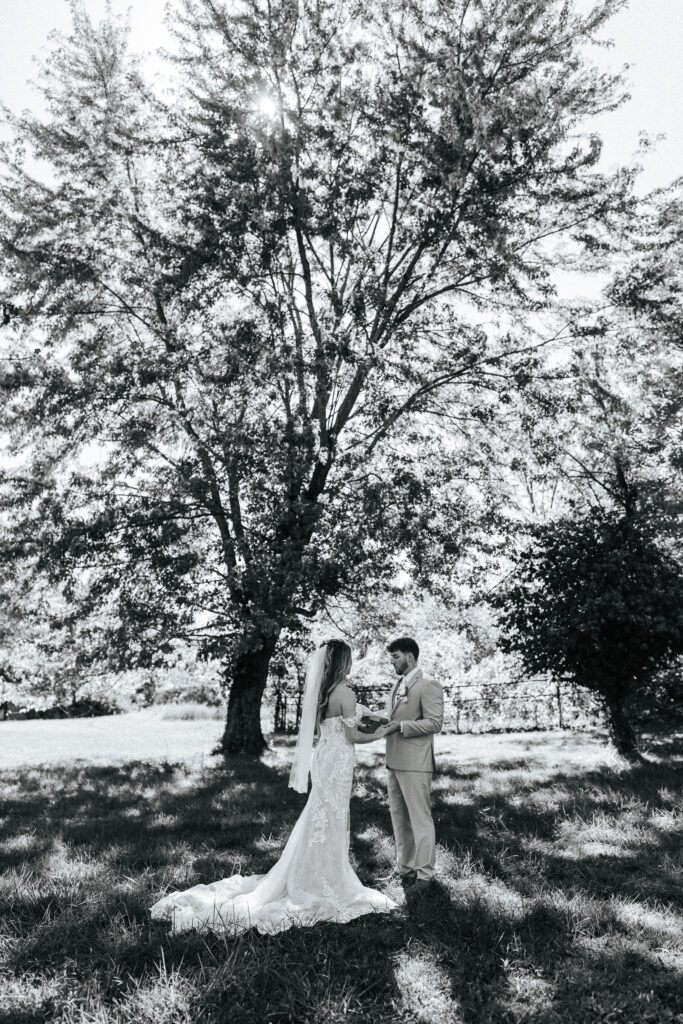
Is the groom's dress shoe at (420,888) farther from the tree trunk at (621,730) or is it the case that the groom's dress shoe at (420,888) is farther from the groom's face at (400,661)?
the tree trunk at (621,730)

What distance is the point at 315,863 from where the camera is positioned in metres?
5.17

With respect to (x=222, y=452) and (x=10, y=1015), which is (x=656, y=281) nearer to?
(x=222, y=452)

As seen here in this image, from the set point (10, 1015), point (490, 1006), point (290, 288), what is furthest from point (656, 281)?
point (10, 1015)

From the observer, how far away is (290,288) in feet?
45.1

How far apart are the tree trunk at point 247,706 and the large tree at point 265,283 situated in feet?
0.29

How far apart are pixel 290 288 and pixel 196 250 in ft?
8.58

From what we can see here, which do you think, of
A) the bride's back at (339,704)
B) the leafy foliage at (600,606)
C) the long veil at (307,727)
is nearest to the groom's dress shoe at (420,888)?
the long veil at (307,727)

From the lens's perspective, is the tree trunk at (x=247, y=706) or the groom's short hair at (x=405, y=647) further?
the tree trunk at (x=247, y=706)

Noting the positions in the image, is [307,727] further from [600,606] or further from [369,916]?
[600,606]

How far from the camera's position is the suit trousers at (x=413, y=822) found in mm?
5469

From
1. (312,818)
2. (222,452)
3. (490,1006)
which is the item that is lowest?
(490,1006)

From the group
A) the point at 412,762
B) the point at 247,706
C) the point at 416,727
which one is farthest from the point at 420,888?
the point at 247,706

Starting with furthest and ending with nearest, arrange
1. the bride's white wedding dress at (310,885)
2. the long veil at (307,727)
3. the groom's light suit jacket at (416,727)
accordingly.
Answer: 1. the groom's light suit jacket at (416,727)
2. the long veil at (307,727)
3. the bride's white wedding dress at (310,885)

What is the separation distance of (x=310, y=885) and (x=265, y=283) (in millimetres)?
10588
